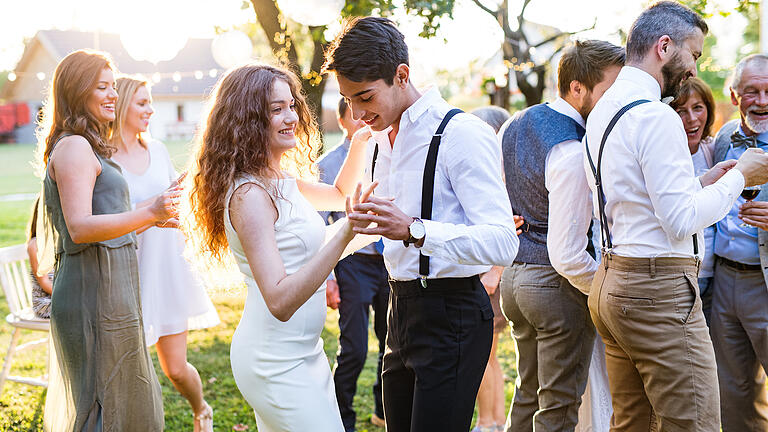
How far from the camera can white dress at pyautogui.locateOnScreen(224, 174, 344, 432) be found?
8.01 feet

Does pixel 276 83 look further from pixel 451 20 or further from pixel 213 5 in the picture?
pixel 213 5

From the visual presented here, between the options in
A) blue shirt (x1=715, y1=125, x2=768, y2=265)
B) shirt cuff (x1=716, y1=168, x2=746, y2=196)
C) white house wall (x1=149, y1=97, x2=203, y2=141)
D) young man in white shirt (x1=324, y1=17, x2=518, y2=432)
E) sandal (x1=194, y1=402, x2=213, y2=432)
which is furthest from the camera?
white house wall (x1=149, y1=97, x2=203, y2=141)

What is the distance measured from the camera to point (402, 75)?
246cm

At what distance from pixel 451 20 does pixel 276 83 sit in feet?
12.4

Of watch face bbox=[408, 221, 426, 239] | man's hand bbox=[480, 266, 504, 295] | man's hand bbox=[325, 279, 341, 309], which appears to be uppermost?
watch face bbox=[408, 221, 426, 239]

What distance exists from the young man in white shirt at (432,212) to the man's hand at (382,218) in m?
0.08

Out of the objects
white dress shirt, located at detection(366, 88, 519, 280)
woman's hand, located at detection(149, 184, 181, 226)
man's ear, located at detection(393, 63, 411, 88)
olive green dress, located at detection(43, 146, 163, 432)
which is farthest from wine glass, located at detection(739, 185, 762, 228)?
olive green dress, located at detection(43, 146, 163, 432)

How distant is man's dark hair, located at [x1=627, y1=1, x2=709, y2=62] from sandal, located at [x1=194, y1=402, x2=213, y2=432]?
3287 mm

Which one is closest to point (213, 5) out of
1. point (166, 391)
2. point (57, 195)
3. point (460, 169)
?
point (166, 391)

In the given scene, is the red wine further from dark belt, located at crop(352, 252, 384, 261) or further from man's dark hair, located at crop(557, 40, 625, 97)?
dark belt, located at crop(352, 252, 384, 261)

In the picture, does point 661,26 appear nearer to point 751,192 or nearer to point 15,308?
point 751,192

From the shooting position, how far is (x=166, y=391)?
226 inches

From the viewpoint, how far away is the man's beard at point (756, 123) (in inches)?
139

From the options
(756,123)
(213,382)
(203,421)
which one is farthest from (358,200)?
(213,382)
